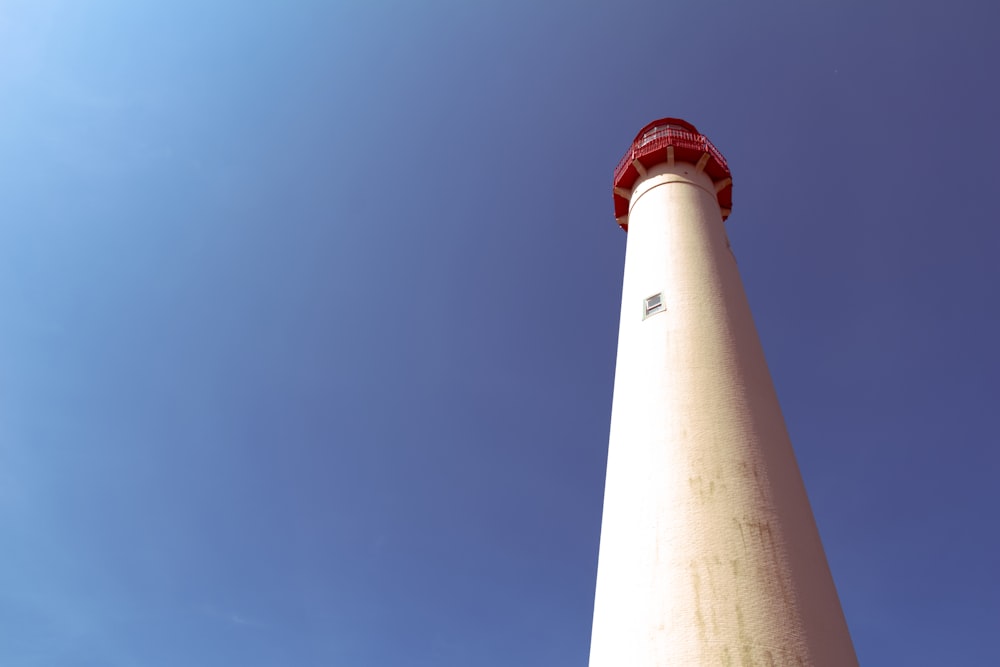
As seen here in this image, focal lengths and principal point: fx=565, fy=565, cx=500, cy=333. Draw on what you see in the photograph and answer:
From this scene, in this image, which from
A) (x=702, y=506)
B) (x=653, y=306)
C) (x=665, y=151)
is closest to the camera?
(x=702, y=506)

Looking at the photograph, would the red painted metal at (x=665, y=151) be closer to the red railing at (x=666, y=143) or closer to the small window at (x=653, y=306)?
the red railing at (x=666, y=143)

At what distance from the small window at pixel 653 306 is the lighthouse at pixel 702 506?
0.07 ft

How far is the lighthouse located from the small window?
2cm

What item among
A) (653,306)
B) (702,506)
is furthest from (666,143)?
(702,506)

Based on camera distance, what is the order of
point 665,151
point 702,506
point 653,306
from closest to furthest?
point 702,506
point 653,306
point 665,151

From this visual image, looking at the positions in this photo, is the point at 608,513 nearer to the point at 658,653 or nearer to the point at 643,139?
the point at 658,653

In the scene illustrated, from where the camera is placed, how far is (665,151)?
42.8ft

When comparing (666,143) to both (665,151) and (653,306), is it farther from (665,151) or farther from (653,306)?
(653,306)

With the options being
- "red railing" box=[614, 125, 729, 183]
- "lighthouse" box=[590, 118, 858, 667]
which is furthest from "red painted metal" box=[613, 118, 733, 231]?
"lighthouse" box=[590, 118, 858, 667]

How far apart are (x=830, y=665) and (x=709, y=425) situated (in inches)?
99.2

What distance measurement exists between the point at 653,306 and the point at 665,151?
5.81m

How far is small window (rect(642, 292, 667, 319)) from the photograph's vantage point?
870 cm

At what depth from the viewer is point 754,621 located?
5062 mm

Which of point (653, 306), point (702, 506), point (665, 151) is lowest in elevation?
point (702, 506)
